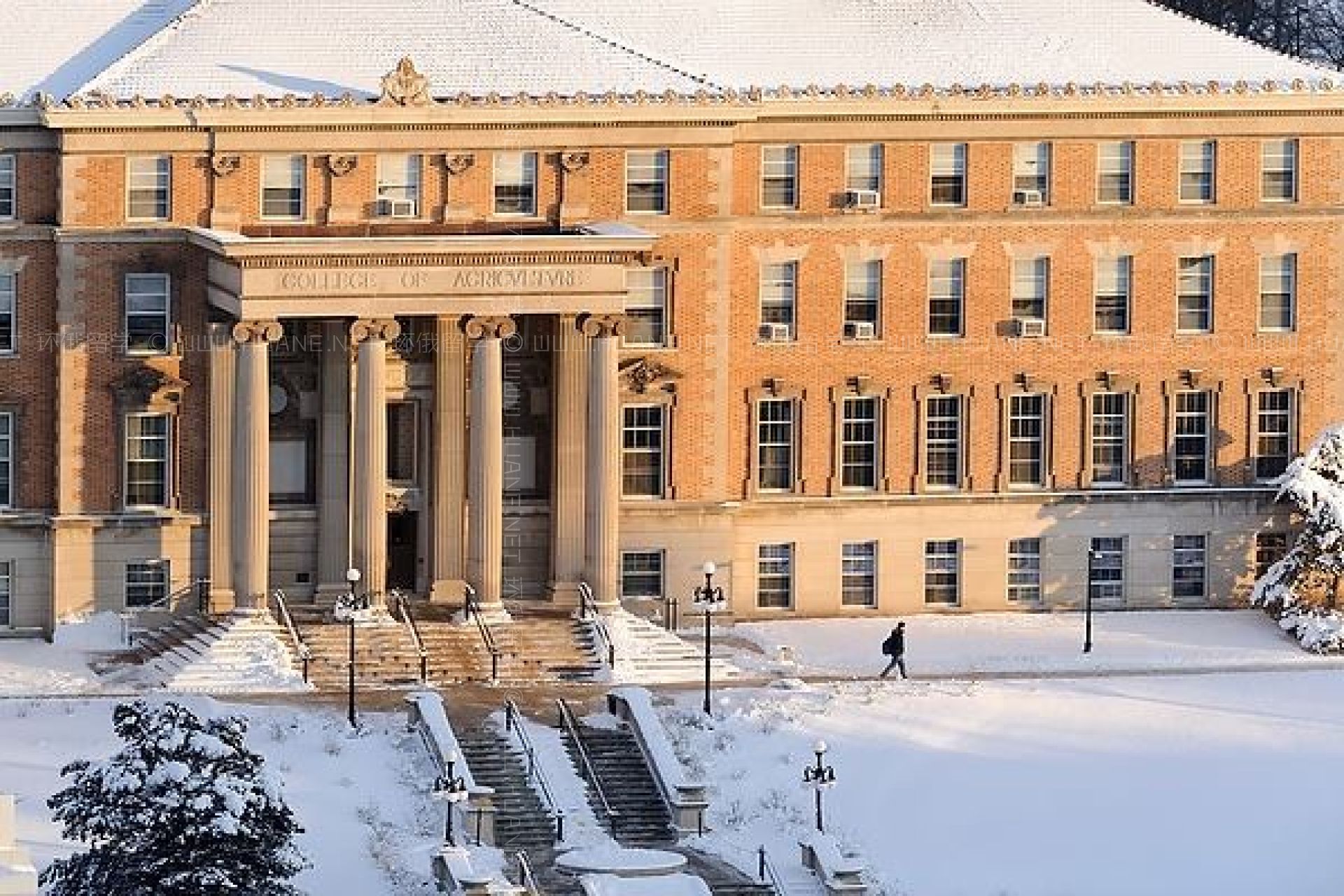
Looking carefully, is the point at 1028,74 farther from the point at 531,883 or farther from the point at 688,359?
the point at 531,883

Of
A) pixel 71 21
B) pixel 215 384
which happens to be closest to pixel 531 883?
pixel 215 384

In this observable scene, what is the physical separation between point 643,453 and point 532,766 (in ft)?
44.2

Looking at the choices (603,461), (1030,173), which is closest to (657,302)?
(603,461)

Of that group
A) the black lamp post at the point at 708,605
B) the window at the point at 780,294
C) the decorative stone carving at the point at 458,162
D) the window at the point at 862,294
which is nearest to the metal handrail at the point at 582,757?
the black lamp post at the point at 708,605

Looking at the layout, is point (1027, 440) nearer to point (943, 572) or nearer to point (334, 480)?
point (943, 572)

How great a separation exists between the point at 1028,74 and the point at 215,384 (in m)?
17.9

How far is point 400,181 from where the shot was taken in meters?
109

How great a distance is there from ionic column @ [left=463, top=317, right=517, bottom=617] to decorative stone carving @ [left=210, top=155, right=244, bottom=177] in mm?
5345

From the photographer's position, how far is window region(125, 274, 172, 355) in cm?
10831

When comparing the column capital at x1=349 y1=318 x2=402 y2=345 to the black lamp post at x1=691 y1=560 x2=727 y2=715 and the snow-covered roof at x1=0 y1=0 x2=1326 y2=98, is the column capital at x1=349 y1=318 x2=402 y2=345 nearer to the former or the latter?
the snow-covered roof at x1=0 y1=0 x2=1326 y2=98

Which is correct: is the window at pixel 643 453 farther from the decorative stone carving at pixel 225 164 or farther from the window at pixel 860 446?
the decorative stone carving at pixel 225 164

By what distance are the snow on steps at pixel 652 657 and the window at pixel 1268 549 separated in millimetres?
13425

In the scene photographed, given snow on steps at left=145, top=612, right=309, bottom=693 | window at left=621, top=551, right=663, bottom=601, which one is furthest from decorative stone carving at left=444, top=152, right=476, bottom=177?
snow on steps at left=145, top=612, right=309, bottom=693

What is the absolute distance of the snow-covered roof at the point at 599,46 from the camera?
10906 centimetres
